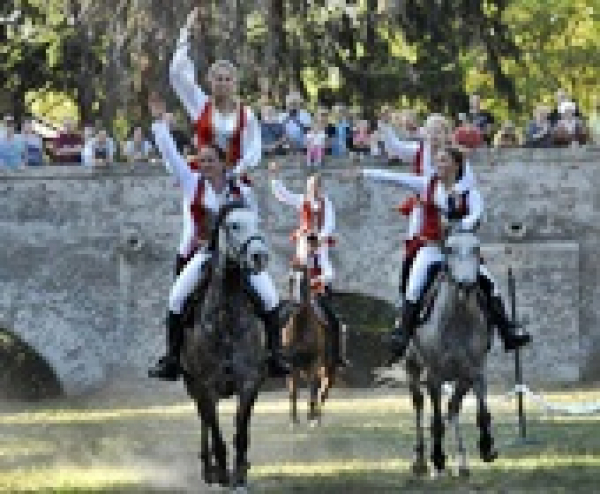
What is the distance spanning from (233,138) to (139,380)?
61.3 ft

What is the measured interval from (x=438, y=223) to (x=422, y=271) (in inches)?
16.4

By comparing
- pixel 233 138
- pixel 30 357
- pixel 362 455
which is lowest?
pixel 30 357

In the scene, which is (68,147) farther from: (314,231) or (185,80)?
(185,80)

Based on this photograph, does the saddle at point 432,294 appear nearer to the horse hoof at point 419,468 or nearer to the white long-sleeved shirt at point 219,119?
the horse hoof at point 419,468

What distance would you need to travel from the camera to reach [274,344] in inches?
533

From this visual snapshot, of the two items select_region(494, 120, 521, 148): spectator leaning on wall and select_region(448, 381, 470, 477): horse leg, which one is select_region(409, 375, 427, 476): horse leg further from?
select_region(494, 120, 521, 148): spectator leaning on wall

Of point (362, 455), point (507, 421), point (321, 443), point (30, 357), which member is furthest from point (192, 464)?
point (30, 357)

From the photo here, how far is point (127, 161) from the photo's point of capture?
31.6m

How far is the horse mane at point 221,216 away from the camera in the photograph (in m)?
12.7

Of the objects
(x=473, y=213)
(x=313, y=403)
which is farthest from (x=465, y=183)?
(x=313, y=403)

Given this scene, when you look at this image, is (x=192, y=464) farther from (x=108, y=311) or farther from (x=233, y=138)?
(x=108, y=311)

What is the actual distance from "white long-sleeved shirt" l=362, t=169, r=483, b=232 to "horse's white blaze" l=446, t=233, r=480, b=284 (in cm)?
28

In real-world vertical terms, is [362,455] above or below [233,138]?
below

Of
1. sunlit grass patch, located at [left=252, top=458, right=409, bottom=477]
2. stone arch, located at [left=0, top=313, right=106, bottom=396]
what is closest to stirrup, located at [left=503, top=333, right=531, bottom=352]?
sunlit grass patch, located at [left=252, top=458, right=409, bottom=477]
